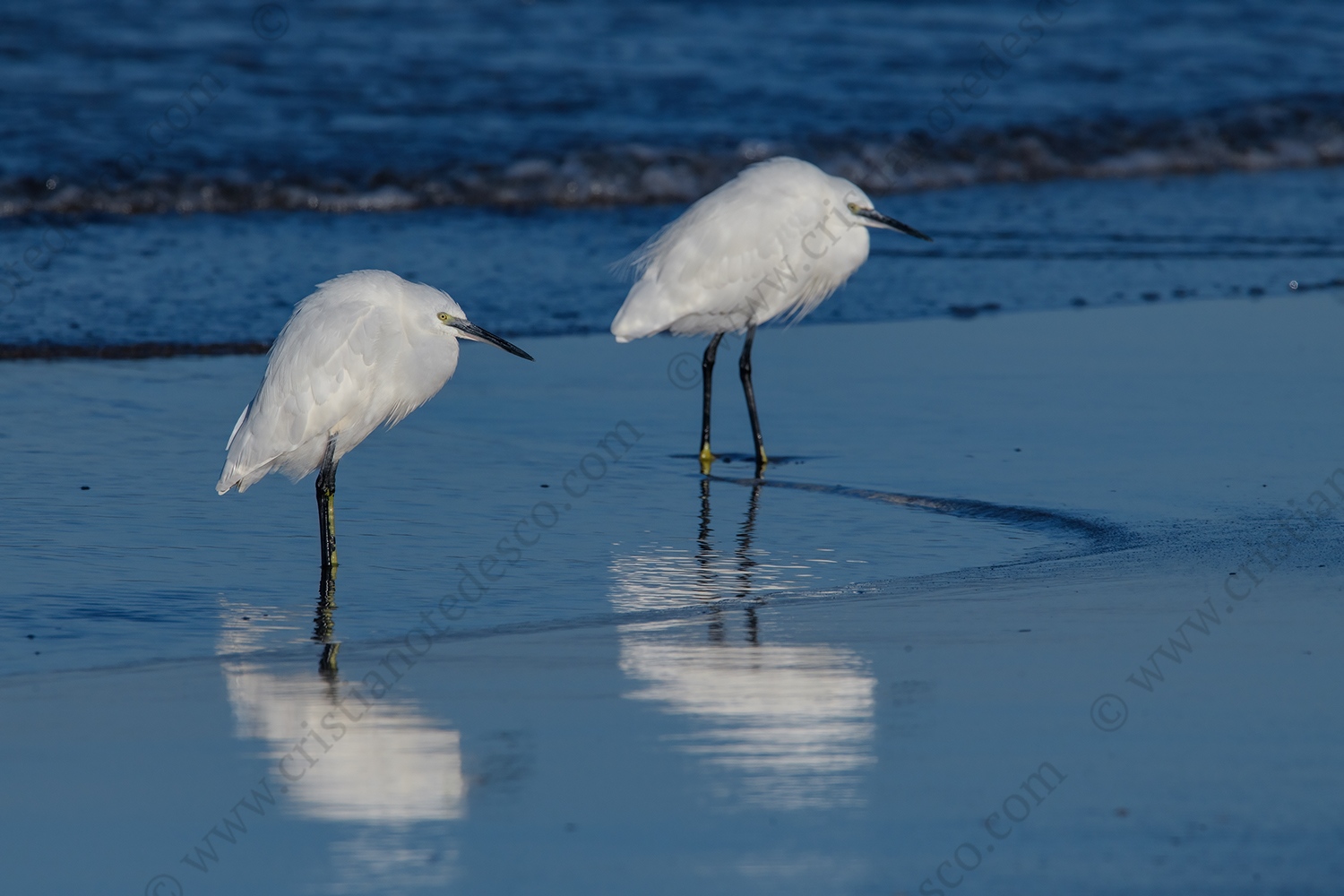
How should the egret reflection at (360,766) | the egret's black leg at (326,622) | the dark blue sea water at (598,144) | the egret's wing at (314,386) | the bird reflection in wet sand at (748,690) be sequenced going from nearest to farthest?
1. the egret reflection at (360,766)
2. the bird reflection in wet sand at (748,690)
3. the egret's black leg at (326,622)
4. the egret's wing at (314,386)
5. the dark blue sea water at (598,144)

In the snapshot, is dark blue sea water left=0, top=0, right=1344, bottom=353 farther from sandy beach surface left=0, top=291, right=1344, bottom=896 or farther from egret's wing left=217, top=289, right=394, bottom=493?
egret's wing left=217, top=289, right=394, bottom=493

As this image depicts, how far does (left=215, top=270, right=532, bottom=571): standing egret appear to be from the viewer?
18.4 ft

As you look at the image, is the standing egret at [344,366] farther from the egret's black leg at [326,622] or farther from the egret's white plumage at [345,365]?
the egret's black leg at [326,622]

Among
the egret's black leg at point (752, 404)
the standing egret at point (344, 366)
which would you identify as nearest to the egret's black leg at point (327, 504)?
the standing egret at point (344, 366)

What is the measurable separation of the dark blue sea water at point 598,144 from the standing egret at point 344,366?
3702 mm

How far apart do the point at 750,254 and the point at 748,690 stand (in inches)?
154

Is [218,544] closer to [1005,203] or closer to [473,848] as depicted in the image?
[473,848]

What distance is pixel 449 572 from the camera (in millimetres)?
5477

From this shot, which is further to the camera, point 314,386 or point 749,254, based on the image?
point 749,254

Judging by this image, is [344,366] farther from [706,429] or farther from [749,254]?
[749,254]

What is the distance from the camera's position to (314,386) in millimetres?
5637

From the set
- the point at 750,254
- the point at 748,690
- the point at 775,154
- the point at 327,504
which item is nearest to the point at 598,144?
the point at 775,154

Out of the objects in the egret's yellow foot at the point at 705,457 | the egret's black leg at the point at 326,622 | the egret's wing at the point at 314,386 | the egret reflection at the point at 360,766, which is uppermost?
the egret's wing at the point at 314,386

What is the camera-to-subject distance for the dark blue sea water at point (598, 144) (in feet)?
35.4
